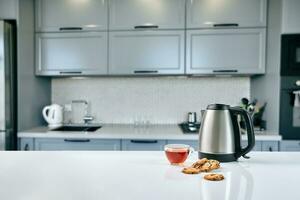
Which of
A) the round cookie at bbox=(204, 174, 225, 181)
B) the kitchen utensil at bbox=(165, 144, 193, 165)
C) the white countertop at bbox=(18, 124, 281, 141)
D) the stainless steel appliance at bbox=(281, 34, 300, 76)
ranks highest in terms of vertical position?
the stainless steel appliance at bbox=(281, 34, 300, 76)

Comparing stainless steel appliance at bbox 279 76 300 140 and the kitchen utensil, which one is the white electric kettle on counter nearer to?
the kitchen utensil

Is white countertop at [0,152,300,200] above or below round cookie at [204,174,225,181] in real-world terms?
below

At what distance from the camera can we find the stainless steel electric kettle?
1059mm

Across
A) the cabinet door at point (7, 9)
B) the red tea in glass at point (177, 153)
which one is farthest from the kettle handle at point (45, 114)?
the red tea in glass at point (177, 153)

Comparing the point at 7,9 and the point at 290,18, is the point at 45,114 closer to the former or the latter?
the point at 7,9

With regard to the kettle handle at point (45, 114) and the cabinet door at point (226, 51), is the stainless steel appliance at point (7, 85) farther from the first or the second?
the cabinet door at point (226, 51)

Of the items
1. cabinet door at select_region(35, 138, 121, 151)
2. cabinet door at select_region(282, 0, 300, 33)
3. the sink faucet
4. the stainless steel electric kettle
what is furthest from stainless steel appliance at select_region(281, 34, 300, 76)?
the sink faucet

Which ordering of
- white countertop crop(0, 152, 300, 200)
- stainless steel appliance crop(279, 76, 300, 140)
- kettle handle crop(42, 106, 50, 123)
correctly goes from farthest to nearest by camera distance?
kettle handle crop(42, 106, 50, 123) → stainless steel appliance crop(279, 76, 300, 140) → white countertop crop(0, 152, 300, 200)

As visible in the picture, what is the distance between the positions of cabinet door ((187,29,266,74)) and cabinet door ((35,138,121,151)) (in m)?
1.02

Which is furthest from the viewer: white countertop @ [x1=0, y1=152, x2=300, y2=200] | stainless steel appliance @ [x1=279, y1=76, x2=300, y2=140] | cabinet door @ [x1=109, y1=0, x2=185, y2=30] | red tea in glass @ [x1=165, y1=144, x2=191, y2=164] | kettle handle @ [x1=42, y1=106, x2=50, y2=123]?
kettle handle @ [x1=42, y1=106, x2=50, y2=123]

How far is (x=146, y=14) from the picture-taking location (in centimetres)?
254

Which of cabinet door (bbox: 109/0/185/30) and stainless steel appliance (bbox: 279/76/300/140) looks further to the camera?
cabinet door (bbox: 109/0/185/30)

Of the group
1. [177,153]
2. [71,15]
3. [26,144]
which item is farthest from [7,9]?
[177,153]

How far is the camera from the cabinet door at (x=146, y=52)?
253cm
